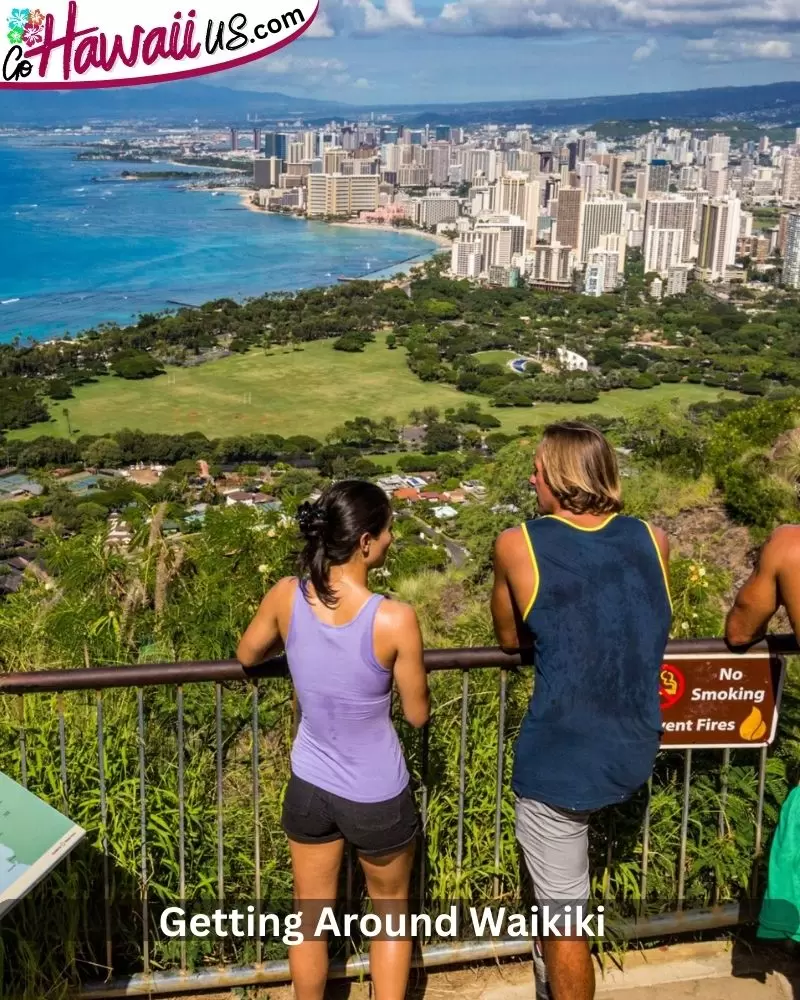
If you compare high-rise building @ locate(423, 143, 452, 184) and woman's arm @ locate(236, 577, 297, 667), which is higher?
high-rise building @ locate(423, 143, 452, 184)

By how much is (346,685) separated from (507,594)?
25 cm

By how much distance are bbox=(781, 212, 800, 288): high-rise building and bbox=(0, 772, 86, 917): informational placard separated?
7096 centimetres

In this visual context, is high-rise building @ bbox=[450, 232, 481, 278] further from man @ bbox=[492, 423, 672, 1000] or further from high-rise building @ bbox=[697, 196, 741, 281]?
man @ bbox=[492, 423, 672, 1000]

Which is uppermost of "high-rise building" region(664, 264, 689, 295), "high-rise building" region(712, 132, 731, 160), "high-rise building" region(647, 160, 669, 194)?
"high-rise building" region(712, 132, 731, 160)

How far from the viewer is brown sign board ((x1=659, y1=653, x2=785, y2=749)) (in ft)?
5.95

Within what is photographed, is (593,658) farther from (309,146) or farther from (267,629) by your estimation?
(309,146)

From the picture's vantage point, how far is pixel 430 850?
77.4 inches

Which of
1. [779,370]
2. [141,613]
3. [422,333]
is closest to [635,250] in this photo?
[422,333]

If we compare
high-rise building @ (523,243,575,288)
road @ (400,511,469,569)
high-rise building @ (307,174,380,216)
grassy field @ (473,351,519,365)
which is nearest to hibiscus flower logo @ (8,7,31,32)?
road @ (400,511,469,569)

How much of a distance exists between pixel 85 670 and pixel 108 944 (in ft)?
1.57

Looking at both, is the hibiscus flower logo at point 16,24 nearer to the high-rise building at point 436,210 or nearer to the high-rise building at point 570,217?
the high-rise building at point 570,217

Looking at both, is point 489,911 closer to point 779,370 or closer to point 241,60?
point 241,60

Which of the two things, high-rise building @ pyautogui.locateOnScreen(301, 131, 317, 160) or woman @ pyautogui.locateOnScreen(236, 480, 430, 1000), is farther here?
high-rise building @ pyautogui.locateOnScreen(301, 131, 317, 160)

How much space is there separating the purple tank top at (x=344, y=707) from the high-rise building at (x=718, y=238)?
7217cm
